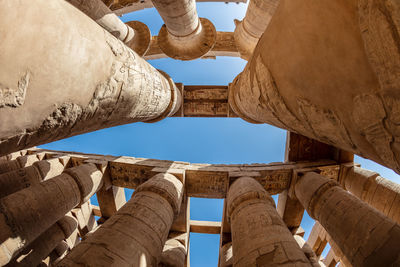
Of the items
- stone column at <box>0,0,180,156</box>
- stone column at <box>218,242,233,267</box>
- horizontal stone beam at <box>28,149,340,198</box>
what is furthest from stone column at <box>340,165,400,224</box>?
stone column at <box>0,0,180,156</box>

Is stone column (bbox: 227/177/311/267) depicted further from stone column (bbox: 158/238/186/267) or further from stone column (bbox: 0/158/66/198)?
stone column (bbox: 0/158/66/198)

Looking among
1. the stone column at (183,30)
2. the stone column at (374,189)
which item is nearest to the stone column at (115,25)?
the stone column at (183,30)

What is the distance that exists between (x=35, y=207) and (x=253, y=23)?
23.5 feet

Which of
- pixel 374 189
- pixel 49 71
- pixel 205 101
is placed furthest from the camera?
pixel 205 101

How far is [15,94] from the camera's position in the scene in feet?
3.70

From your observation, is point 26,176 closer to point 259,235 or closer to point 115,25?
point 115,25

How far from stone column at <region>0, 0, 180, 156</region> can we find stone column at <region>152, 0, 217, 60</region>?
3.72m

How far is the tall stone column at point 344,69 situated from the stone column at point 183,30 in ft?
13.3

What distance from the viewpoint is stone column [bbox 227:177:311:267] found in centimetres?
240

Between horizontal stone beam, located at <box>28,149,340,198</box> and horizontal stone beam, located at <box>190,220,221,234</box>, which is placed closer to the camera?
horizontal stone beam, located at <box>28,149,340,198</box>

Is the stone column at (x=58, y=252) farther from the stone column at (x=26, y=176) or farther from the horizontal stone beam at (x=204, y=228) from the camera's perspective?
the horizontal stone beam at (x=204, y=228)

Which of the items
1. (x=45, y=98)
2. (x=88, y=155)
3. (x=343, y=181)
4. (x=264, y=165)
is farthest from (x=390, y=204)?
(x=88, y=155)

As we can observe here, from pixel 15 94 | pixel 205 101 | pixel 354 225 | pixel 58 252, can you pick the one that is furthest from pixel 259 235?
pixel 58 252

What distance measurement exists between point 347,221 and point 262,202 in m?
1.41
